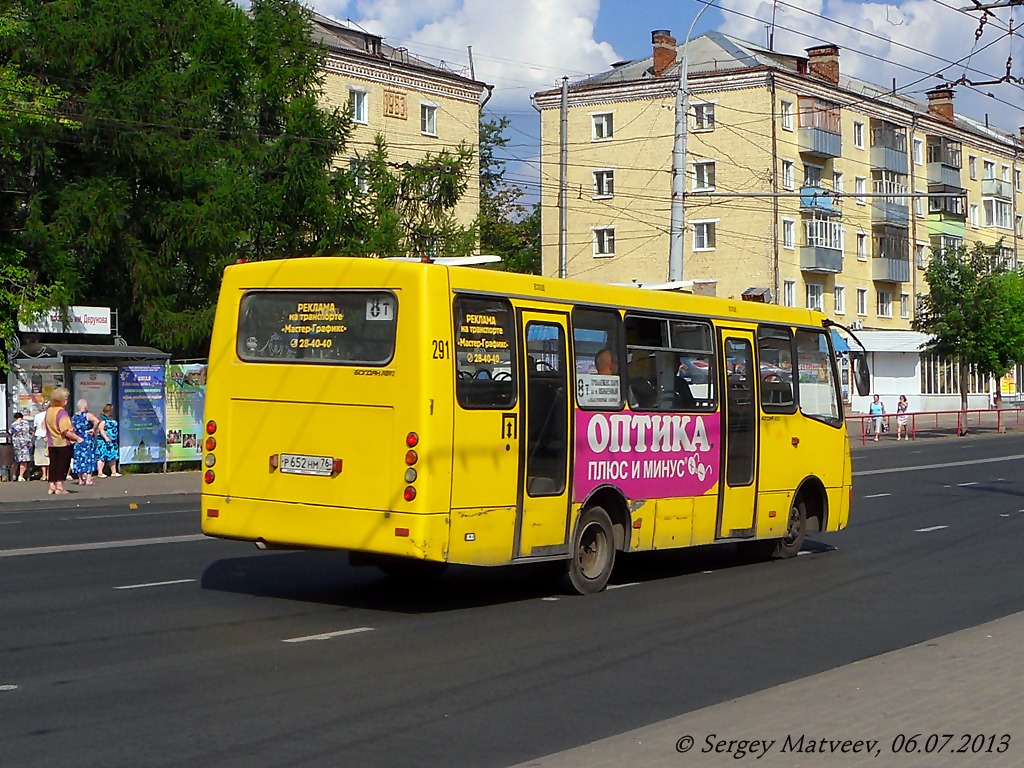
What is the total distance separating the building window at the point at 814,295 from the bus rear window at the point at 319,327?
193ft

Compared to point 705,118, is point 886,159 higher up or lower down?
lower down

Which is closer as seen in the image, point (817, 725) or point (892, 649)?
point (817, 725)

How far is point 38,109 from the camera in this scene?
31281 mm

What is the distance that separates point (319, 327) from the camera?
463 inches

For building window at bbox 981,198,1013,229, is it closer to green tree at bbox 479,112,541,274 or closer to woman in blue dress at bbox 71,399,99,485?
green tree at bbox 479,112,541,274

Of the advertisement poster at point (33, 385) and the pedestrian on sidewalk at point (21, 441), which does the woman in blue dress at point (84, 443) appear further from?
the pedestrian on sidewalk at point (21, 441)

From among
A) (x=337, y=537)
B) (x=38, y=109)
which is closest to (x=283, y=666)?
(x=337, y=537)

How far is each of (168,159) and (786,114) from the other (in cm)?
3674

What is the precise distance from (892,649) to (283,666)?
4245mm

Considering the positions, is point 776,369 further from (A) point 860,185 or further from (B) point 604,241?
(A) point 860,185

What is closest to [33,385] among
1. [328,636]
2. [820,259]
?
[328,636]

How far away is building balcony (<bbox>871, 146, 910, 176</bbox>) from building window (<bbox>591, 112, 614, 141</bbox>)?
1428 centimetres

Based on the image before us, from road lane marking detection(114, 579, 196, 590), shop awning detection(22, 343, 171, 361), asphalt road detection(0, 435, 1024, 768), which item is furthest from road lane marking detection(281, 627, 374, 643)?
shop awning detection(22, 343, 171, 361)

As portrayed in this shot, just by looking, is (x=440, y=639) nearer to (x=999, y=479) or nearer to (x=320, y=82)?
(x=999, y=479)
